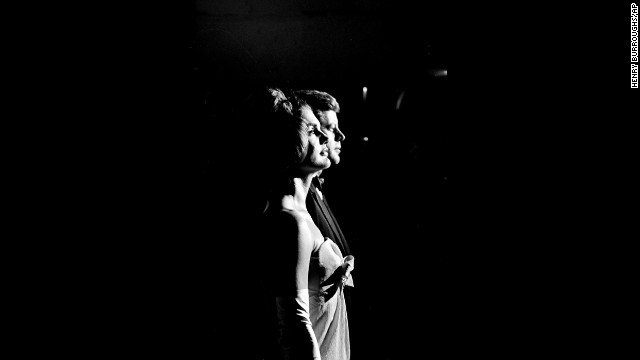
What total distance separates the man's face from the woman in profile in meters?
0.02

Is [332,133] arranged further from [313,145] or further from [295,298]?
[295,298]

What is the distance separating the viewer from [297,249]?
1.18 metres

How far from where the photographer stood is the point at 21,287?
1.59 meters

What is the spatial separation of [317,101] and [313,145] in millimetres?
159

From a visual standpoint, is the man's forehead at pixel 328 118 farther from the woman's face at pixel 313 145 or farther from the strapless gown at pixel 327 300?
the strapless gown at pixel 327 300

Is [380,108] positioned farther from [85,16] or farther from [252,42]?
[85,16]

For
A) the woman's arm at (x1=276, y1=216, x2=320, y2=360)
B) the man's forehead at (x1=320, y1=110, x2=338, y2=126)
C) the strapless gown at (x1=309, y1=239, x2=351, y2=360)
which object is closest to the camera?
the woman's arm at (x1=276, y1=216, x2=320, y2=360)

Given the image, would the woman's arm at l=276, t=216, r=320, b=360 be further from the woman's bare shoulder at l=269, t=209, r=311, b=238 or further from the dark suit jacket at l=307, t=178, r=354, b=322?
the dark suit jacket at l=307, t=178, r=354, b=322

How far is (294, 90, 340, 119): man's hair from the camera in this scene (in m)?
1.38

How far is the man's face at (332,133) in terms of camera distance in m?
1.34

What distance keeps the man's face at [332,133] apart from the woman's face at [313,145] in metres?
0.02

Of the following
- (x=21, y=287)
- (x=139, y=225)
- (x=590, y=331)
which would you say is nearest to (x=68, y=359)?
(x=21, y=287)

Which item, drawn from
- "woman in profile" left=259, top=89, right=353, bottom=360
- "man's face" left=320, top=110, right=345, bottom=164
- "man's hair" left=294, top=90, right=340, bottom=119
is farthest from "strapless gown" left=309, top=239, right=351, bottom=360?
"man's hair" left=294, top=90, right=340, bottom=119

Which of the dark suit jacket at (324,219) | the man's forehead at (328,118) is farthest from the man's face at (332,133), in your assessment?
the dark suit jacket at (324,219)
